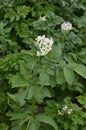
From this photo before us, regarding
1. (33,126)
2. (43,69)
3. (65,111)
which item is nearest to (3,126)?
(33,126)

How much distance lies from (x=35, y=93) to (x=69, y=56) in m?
0.60

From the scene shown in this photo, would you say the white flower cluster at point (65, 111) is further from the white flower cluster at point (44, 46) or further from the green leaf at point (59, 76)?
the white flower cluster at point (44, 46)

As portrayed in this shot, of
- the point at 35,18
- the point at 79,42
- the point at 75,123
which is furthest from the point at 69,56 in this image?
the point at 35,18

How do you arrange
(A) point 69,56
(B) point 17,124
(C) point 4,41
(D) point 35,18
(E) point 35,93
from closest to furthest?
1. (E) point 35,93
2. (B) point 17,124
3. (A) point 69,56
4. (C) point 4,41
5. (D) point 35,18

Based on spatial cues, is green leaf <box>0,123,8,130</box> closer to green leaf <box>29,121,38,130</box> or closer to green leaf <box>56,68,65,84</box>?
green leaf <box>29,121,38,130</box>

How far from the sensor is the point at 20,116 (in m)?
2.16

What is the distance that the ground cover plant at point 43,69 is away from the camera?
2.08 metres

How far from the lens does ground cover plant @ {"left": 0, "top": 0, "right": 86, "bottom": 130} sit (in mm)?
2080

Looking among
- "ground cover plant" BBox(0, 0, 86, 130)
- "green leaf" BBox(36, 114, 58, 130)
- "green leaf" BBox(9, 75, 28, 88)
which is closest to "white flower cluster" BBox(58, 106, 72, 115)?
"ground cover plant" BBox(0, 0, 86, 130)

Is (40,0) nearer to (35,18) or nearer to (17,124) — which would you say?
(35,18)

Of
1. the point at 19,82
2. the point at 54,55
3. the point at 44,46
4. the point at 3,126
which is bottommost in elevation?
the point at 3,126

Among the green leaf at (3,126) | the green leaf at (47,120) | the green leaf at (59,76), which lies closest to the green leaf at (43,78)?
the green leaf at (59,76)

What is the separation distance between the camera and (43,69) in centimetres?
206

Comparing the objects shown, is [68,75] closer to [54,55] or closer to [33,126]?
[54,55]
